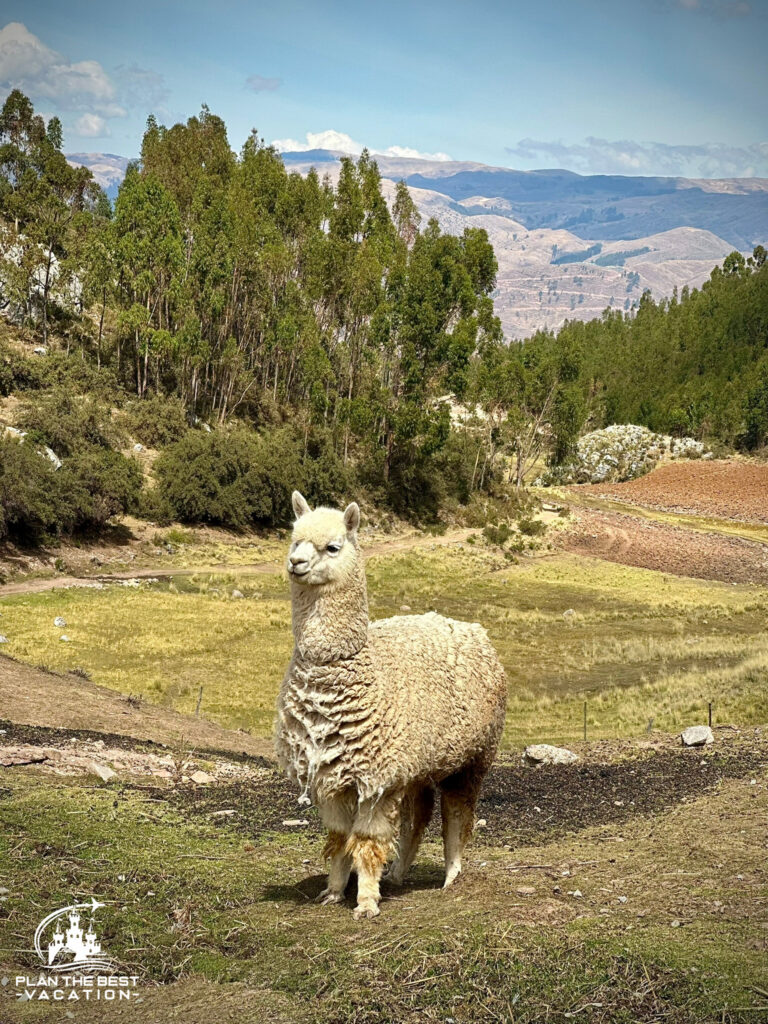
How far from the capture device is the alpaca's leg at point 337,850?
8.67 m

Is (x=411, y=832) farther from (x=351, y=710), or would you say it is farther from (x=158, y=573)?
(x=158, y=573)

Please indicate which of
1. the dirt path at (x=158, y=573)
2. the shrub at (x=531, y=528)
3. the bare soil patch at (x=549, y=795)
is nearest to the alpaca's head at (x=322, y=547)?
the bare soil patch at (x=549, y=795)

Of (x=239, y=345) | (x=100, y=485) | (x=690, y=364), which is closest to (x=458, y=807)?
(x=100, y=485)

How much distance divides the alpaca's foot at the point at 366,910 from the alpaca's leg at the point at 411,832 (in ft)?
4.49

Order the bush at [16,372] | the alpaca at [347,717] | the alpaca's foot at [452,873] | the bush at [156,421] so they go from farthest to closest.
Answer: the bush at [156,421] < the bush at [16,372] < the alpaca's foot at [452,873] < the alpaca at [347,717]

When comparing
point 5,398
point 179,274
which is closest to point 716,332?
point 179,274

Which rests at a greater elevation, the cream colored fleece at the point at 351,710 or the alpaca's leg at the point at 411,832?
the cream colored fleece at the point at 351,710

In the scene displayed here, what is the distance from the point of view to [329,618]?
8562mm

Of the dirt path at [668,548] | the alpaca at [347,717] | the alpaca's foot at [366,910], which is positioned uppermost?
the alpaca at [347,717]

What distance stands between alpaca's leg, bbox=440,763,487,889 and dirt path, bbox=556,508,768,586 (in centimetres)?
5058

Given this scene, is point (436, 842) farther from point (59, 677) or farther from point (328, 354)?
point (328, 354)

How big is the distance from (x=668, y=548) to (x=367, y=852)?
59190 mm

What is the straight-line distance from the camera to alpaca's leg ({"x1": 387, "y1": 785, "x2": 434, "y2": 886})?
9.84 metres

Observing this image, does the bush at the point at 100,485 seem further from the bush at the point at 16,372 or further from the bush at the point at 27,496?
the bush at the point at 16,372
